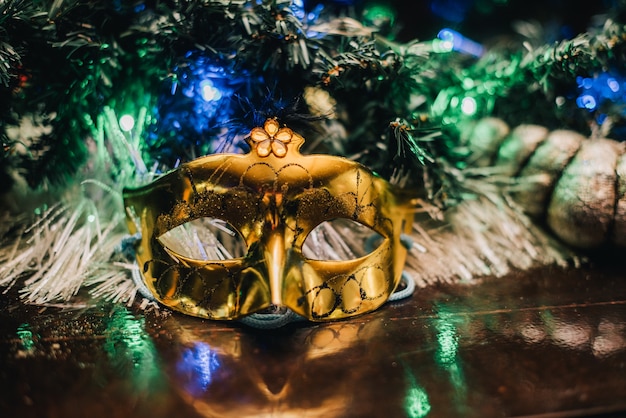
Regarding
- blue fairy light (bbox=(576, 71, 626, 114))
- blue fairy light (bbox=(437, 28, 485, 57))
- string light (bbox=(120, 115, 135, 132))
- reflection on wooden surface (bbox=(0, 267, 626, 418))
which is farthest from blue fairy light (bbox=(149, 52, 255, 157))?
blue fairy light (bbox=(576, 71, 626, 114))

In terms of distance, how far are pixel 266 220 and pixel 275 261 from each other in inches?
1.9

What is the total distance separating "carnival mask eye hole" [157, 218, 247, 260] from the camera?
0.73 meters

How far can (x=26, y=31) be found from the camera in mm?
674

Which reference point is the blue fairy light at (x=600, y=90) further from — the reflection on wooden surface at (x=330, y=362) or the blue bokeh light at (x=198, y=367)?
the blue bokeh light at (x=198, y=367)

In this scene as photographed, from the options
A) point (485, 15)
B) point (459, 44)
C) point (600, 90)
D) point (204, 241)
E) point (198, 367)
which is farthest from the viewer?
point (485, 15)

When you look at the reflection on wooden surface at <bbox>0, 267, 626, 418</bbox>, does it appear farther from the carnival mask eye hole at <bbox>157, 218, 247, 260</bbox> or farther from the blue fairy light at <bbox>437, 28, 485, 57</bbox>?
the blue fairy light at <bbox>437, 28, 485, 57</bbox>

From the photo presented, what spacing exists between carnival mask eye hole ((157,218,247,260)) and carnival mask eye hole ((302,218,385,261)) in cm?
11

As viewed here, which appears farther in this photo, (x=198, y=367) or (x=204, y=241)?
(x=204, y=241)

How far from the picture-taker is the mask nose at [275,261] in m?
0.58

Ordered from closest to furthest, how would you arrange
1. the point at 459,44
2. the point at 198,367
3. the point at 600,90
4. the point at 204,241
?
the point at 198,367, the point at 204,241, the point at 600,90, the point at 459,44

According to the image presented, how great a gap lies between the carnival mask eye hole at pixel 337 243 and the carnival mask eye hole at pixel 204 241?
11 cm

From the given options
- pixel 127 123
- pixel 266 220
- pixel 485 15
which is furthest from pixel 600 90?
pixel 127 123

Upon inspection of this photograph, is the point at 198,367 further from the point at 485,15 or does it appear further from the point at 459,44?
the point at 485,15

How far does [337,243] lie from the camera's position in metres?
0.79
